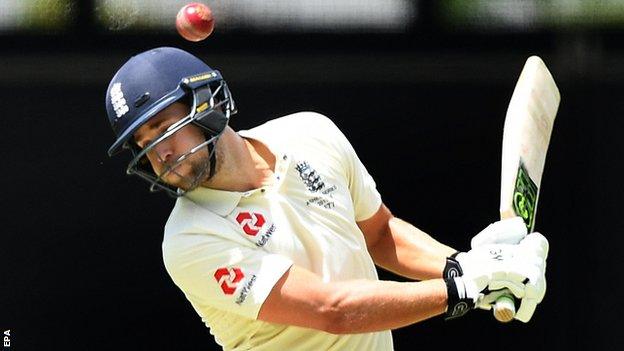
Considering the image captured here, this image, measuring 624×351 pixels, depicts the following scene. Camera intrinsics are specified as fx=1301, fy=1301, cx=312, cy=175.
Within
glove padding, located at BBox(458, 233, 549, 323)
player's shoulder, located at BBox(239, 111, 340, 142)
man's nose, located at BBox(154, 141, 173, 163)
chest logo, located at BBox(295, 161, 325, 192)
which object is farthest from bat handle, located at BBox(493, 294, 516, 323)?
man's nose, located at BBox(154, 141, 173, 163)

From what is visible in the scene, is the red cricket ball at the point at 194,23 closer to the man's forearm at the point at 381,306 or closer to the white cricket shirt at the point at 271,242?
the white cricket shirt at the point at 271,242

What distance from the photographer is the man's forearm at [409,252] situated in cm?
332

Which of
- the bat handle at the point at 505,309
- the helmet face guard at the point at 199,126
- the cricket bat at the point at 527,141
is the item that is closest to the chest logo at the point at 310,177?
the helmet face guard at the point at 199,126

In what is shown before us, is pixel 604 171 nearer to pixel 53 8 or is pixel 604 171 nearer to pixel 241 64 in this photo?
pixel 241 64

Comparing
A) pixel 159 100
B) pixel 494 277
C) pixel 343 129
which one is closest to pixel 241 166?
pixel 159 100

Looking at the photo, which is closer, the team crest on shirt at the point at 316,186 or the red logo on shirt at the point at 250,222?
the red logo on shirt at the point at 250,222

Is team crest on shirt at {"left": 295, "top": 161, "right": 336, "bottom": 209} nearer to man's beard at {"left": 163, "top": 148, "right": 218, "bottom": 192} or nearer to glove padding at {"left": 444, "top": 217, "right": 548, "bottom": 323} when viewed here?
man's beard at {"left": 163, "top": 148, "right": 218, "bottom": 192}

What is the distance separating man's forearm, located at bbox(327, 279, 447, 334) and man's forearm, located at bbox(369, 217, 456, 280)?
0.41 meters

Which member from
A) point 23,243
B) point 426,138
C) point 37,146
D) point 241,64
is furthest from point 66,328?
point 426,138

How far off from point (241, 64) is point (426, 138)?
658mm

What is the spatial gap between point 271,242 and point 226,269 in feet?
0.45

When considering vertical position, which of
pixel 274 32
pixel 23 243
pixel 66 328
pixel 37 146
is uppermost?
pixel 274 32

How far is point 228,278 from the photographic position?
2934mm

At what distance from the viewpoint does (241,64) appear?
4.24 meters
